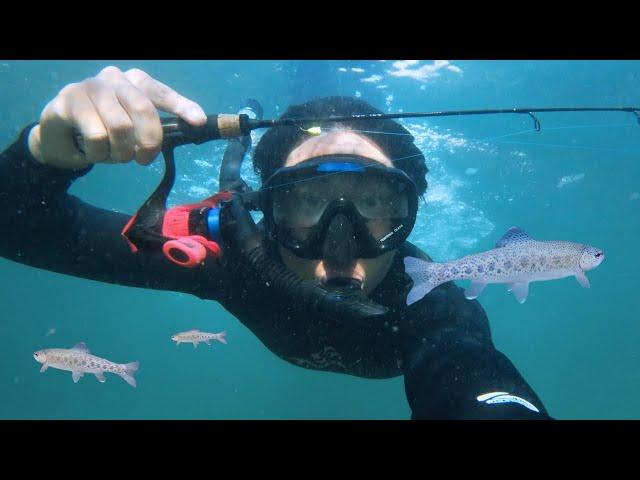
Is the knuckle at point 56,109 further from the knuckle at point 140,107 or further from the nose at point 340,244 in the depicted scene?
the nose at point 340,244

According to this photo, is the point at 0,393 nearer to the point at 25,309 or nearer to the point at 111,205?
the point at 25,309

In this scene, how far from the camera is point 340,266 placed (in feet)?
12.3

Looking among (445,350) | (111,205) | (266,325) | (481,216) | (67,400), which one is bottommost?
(67,400)

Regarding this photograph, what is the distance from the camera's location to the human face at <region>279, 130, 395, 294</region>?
3801 mm

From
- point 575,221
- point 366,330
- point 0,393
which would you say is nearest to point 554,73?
point 366,330

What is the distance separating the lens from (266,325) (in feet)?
13.7

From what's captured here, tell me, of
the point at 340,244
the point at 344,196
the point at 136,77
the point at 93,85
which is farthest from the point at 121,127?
the point at 344,196

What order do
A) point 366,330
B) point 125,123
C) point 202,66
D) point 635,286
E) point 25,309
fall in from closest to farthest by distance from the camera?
point 125,123 → point 366,330 → point 202,66 → point 635,286 → point 25,309

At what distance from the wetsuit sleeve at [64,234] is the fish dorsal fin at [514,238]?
287 centimetres

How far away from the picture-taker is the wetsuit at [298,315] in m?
2.93

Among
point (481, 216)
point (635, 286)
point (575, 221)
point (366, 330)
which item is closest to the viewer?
point (366, 330)

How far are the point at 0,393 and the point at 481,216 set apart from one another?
107 m

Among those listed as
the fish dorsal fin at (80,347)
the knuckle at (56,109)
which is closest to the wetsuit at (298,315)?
the knuckle at (56,109)

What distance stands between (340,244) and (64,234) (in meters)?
2.75
